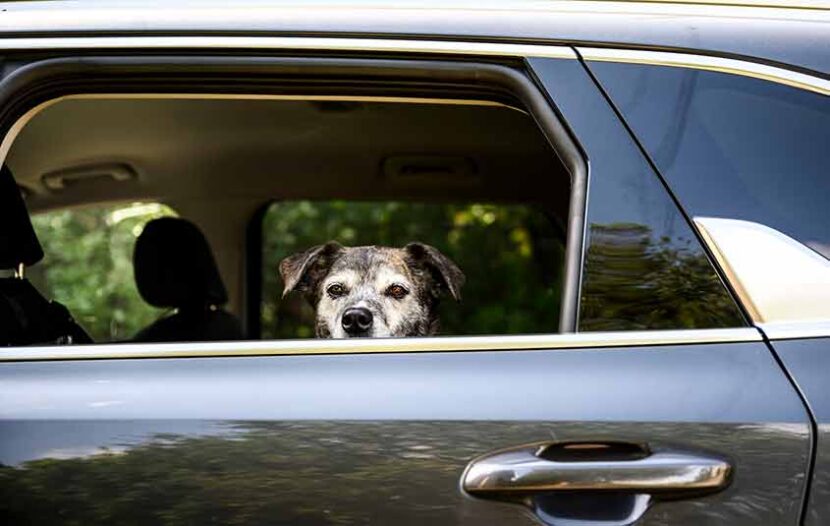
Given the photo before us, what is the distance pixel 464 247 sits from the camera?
11.0 metres

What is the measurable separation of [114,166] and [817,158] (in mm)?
3518

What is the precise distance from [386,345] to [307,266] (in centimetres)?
221

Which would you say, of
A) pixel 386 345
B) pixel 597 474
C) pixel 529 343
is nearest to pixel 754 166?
pixel 529 343

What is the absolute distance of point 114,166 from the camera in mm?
5152

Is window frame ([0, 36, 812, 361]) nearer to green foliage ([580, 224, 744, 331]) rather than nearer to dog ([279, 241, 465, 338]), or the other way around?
green foliage ([580, 224, 744, 331])

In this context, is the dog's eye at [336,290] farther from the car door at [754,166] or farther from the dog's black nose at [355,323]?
the car door at [754,166]

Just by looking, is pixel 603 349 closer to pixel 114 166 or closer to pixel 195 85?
pixel 195 85

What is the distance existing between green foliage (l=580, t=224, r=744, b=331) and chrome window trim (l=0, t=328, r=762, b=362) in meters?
0.03

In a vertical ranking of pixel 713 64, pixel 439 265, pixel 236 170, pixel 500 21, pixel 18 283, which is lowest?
pixel 18 283

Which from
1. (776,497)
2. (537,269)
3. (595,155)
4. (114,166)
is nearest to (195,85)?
(595,155)

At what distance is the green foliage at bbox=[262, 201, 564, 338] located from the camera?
9.37 meters

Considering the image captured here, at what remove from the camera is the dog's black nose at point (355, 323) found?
4027mm

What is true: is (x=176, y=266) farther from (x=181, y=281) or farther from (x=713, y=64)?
(x=713, y=64)

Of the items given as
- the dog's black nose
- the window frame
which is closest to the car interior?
the dog's black nose
